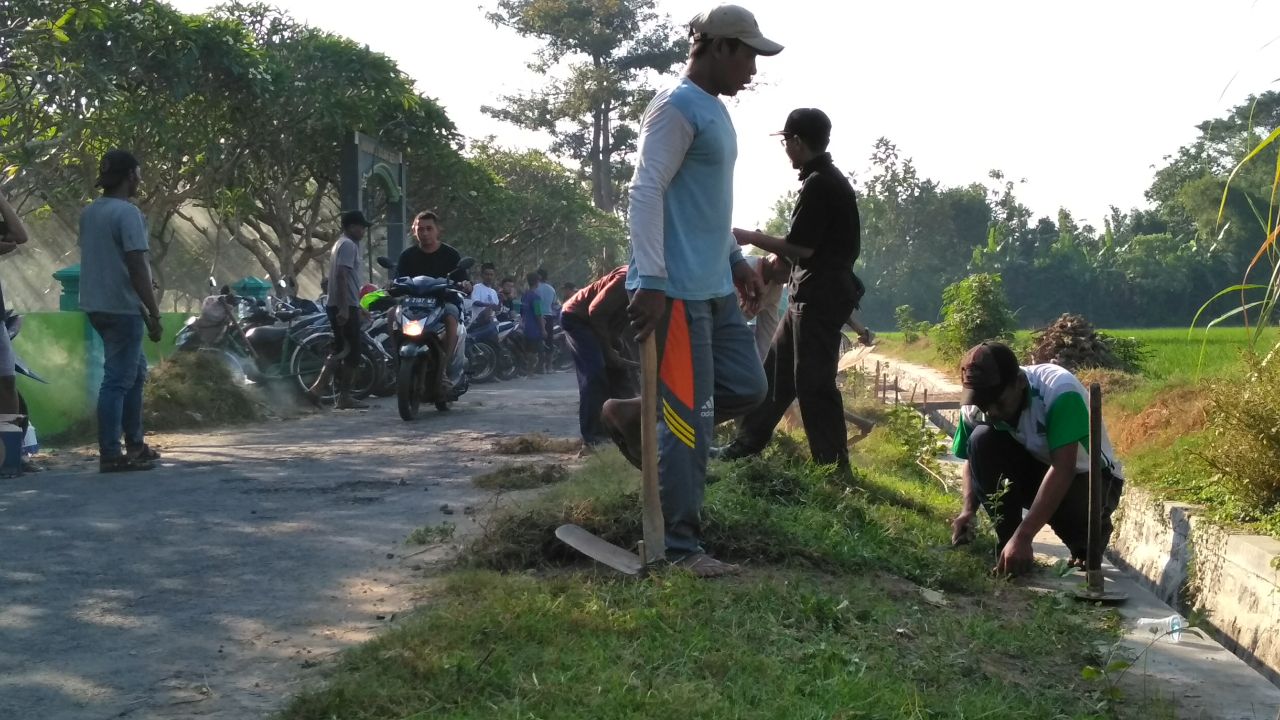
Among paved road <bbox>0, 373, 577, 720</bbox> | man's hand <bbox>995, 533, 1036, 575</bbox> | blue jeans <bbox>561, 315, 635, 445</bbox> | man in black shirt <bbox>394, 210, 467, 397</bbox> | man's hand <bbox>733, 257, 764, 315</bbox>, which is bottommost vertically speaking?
man's hand <bbox>995, 533, 1036, 575</bbox>

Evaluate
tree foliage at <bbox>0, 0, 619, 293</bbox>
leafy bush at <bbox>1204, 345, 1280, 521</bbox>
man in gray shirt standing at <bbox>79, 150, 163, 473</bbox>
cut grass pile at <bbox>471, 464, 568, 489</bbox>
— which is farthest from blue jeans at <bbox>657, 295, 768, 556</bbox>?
tree foliage at <bbox>0, 0, 619, 293</bbox>

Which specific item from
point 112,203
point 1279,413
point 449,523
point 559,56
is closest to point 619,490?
point 449,523

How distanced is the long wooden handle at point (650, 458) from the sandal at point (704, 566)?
0.27 feet

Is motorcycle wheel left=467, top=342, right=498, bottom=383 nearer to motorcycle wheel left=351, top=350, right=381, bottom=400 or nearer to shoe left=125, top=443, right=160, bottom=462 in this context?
motorcycle wheel left=351, top=350, right=381, bottom=400

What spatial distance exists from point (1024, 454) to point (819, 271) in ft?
4.67

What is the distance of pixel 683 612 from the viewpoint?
3938 mm

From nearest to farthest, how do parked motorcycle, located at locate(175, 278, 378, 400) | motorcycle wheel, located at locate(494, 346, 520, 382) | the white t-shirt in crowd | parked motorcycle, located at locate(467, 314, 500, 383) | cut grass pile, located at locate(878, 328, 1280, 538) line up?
cut grass pile, located at locate(878, 328, 1280, 538), parked motorcycle, located at locate(175, 278, 378, 400), parked motorcycle, located at locate(467, 314, 500, 383), the white t-shirt in crowd, motorcycle wheel, located at locate(494, 346, 520, 382)

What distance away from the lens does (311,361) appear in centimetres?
1341

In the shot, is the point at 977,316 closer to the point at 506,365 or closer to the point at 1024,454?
the point at 506,365

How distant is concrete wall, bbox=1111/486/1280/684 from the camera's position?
217 inches

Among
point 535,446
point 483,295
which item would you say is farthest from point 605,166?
point 535,446

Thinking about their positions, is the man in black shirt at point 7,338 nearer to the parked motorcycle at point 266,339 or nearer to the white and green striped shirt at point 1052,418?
the parked motorcycle at point 266,339

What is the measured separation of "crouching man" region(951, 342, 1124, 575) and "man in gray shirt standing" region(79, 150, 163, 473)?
15.7ft

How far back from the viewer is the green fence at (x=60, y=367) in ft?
33.7
